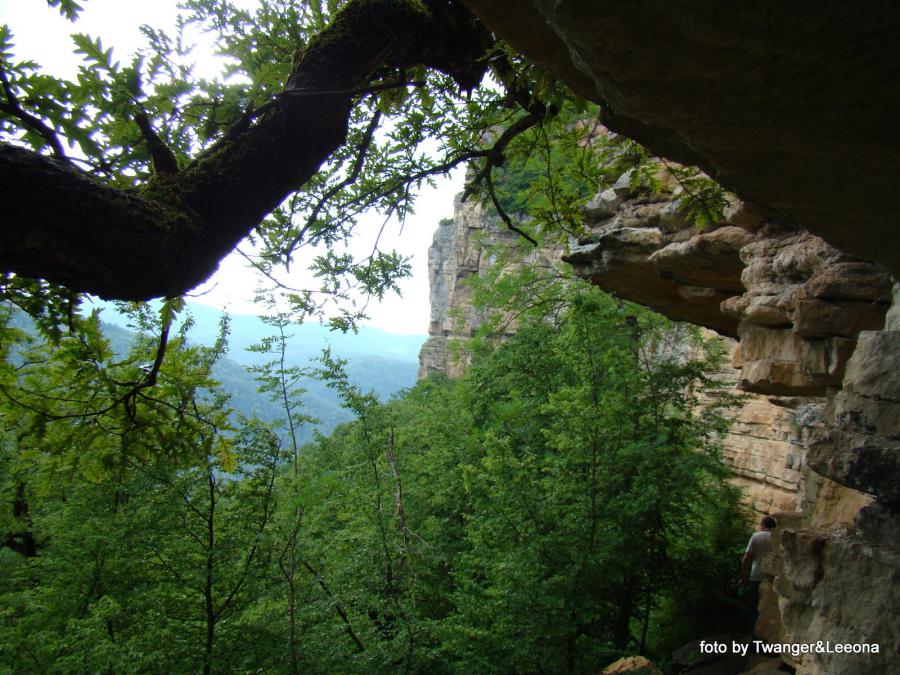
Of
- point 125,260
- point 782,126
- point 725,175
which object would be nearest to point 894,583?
point 725,175

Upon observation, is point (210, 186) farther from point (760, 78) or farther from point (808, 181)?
point (808, 181)

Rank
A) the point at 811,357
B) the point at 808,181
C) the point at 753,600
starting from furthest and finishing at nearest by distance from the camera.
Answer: the point at 753,600 → the point at 811,357 → the point at 808,181

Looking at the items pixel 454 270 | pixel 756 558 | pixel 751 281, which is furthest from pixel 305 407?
pixel 454 270

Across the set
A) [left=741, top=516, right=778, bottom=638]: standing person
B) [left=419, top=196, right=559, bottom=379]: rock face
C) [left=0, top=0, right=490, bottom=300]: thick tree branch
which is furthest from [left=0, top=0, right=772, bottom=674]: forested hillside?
[left=419, top=196, right=559, bottom=379]: rock face

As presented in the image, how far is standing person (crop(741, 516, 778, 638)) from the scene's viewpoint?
21.4 feet

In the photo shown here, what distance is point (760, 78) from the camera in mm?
968

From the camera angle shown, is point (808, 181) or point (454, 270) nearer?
point (808, 181)

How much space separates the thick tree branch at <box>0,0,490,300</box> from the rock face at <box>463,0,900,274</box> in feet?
2.45

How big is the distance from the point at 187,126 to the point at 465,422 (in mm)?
8855

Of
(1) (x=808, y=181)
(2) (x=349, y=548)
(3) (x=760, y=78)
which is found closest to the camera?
(3) (x=760, y=78)

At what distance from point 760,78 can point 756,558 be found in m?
7.65

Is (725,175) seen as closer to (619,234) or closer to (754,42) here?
(754,42)

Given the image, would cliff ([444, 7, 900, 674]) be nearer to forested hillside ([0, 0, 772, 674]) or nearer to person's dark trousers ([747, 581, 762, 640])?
forested hillside ([0, 0, 772, 674])

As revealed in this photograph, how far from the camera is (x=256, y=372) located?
175 inches
